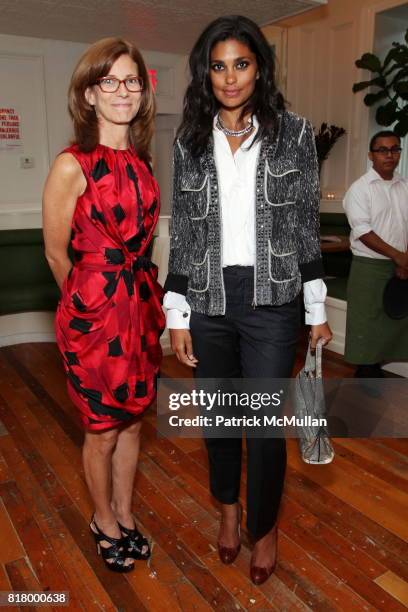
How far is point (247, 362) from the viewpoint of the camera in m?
1.72

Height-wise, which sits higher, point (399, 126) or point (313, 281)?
point (399, 126)

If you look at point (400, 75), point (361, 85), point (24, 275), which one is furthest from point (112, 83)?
point (361, 85)

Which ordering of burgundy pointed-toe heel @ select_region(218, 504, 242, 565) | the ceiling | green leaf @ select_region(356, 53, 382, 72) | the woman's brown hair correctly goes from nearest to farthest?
the woman's brown hair
burgundy pointed-toe heel @ select_region(218, 504, 242, 565)
the ceiling
green leaf @ select_region(356, 53, 382, 72)

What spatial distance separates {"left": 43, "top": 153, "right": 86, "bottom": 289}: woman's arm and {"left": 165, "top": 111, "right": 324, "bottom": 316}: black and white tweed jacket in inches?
12.1

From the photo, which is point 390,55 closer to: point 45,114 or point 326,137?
point 326,137

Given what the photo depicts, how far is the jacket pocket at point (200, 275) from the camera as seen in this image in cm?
165

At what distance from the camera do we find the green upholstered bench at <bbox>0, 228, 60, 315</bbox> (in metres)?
4.50

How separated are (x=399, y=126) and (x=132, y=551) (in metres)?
4.83

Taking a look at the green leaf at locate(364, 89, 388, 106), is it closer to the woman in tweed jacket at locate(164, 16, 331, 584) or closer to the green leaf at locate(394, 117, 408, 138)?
the green leaf at locate(394, 117, 408, 138)

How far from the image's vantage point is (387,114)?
5566 mm

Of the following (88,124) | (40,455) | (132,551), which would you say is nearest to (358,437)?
(132,551)

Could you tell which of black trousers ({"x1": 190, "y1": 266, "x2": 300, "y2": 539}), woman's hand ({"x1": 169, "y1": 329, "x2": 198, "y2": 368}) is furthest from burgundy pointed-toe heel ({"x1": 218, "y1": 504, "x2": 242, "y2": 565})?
woman's hand ({"x1": 169, "y1": 329, "x2": 198, "y2": 368})

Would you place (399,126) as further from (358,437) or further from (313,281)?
(313,281)

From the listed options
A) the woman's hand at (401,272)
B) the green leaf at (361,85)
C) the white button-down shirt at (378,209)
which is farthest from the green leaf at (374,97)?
the woman's hand at (401,272)
